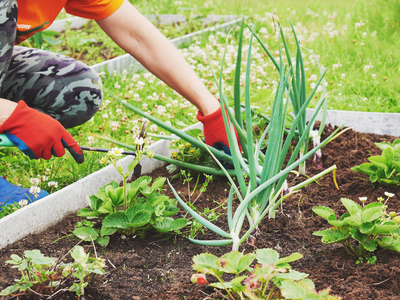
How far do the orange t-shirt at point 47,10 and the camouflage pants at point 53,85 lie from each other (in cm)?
22

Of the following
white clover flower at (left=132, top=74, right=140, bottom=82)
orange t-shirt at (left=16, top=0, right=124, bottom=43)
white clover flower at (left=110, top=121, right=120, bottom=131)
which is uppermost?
orange t-shirt at (left=16, top=0, right=124, bottom=43)

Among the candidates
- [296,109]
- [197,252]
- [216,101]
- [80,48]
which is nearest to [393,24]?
[296,109]

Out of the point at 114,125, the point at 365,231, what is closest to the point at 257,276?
the point at 365,231

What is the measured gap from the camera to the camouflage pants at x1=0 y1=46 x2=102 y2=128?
1919 mm

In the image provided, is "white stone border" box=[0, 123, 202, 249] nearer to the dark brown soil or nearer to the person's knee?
the dark brown soil

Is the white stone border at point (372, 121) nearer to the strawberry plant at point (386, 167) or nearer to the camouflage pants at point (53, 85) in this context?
the strawberry plant at point (386, 167)

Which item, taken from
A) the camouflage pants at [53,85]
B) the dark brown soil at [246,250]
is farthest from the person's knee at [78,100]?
the dark brown soil at [246,250]

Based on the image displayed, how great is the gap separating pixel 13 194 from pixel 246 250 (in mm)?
934

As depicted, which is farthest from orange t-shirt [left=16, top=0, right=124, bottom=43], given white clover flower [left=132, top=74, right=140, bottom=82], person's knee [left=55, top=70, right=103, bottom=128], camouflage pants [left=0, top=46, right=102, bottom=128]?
white clover flower [left=132, top=74, right=140, bottom=82]

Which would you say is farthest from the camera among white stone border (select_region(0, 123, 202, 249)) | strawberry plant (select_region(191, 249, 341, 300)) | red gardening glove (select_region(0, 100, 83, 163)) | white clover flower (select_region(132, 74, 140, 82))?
white clover flower (select_region(132, 74, 140, 82))

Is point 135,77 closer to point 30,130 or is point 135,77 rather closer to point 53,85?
point 53,85

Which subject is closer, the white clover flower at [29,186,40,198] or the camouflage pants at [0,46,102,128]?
the white clover flower at [29,186,40,198]

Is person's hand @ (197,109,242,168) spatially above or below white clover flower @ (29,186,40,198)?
above

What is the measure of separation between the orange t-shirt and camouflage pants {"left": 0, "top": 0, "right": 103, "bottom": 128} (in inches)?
8.7
